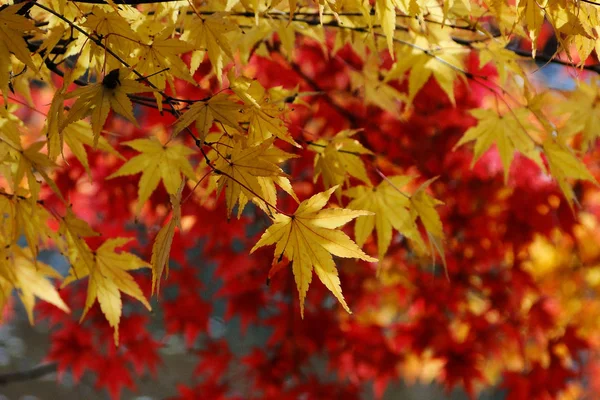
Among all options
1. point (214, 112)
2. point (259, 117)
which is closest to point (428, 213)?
point (259, 117)

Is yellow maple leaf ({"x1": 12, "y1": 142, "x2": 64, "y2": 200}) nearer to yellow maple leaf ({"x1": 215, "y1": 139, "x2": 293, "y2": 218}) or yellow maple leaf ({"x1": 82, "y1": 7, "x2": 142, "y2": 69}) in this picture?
yellow maple leaf ({"x1": 82, "y1": 7, "x2": 142, "y2": 69})

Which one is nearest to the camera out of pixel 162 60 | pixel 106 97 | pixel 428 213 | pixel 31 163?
pixel 106 97

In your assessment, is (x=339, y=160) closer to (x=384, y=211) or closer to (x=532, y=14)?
(x=384, y=211)

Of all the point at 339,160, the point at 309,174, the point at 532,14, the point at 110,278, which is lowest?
the point at 309,174

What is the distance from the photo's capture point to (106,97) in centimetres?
101

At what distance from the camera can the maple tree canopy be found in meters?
1.07

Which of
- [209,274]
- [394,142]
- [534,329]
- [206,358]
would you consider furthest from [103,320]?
[209,274]

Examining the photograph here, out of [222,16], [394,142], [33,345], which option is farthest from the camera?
[33,345]

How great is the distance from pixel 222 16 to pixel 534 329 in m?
2.22

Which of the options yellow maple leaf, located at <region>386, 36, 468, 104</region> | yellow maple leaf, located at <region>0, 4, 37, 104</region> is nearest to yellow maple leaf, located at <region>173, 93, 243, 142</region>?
yellow maple leaf, located at <region>0, 4, 37, 104</region>

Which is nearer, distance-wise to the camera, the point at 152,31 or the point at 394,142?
the point at 152,31

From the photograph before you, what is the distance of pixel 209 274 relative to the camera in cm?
771

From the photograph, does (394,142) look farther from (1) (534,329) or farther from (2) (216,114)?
(2) (216,114)

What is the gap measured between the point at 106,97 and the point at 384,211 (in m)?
0.67
